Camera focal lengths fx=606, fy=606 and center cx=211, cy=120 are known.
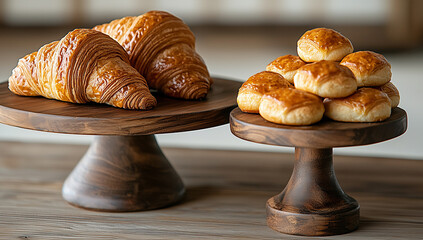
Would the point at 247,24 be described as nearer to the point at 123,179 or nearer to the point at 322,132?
the point at 123,179

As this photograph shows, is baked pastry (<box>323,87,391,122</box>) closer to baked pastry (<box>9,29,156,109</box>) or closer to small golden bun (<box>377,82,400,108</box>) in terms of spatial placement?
Result: small golden bun (<box>377,82,400,108</box>)

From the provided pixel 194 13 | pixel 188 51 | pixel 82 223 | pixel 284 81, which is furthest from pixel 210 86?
pixel 194 13

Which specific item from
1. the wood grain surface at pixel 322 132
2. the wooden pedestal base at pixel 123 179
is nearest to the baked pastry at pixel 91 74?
the wooden pedestal base at pixel 123 179

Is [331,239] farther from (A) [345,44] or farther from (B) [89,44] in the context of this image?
(B) [89,44]

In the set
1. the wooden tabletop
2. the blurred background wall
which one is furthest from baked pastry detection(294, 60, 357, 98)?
the blurred background wall

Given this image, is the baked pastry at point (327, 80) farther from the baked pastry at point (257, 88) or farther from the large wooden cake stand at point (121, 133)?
the large wooden cake stand at point (121, 133)
